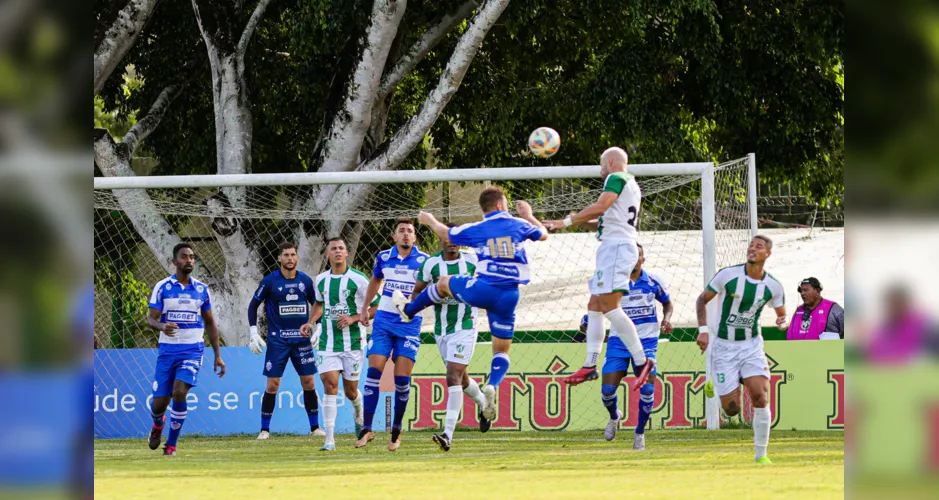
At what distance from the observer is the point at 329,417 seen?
11.0m

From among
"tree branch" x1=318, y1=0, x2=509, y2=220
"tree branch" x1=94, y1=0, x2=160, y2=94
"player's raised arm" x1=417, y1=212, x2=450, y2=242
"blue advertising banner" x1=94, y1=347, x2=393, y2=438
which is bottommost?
"blue advertising banner" x1=94, y1=347, x2=393, y2=438

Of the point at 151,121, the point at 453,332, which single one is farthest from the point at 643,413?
the point at 151,121

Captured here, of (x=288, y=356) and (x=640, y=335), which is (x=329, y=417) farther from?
(x=640, y=335)

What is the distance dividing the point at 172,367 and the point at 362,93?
709 cm

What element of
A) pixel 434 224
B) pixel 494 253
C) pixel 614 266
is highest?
pixel 434 224

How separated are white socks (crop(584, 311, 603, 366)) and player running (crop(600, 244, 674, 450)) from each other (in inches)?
43.4

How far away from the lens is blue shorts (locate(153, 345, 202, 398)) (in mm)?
10914

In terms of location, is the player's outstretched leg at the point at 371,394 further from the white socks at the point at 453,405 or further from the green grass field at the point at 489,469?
the white socks at the point at 453,405

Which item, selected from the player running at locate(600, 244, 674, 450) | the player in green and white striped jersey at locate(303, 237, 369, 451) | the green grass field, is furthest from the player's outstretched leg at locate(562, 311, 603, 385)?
the player in green and white striped jersey at locate(303, 237, 369, 451)

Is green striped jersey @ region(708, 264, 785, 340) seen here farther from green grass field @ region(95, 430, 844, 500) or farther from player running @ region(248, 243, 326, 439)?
player running @ region(248, 243, 326, 439)

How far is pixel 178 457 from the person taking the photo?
10.4 metres

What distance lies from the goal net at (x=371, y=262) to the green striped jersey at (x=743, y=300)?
12.4 ft

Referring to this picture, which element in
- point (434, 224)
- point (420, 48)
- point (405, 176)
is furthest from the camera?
point (420, 48)
